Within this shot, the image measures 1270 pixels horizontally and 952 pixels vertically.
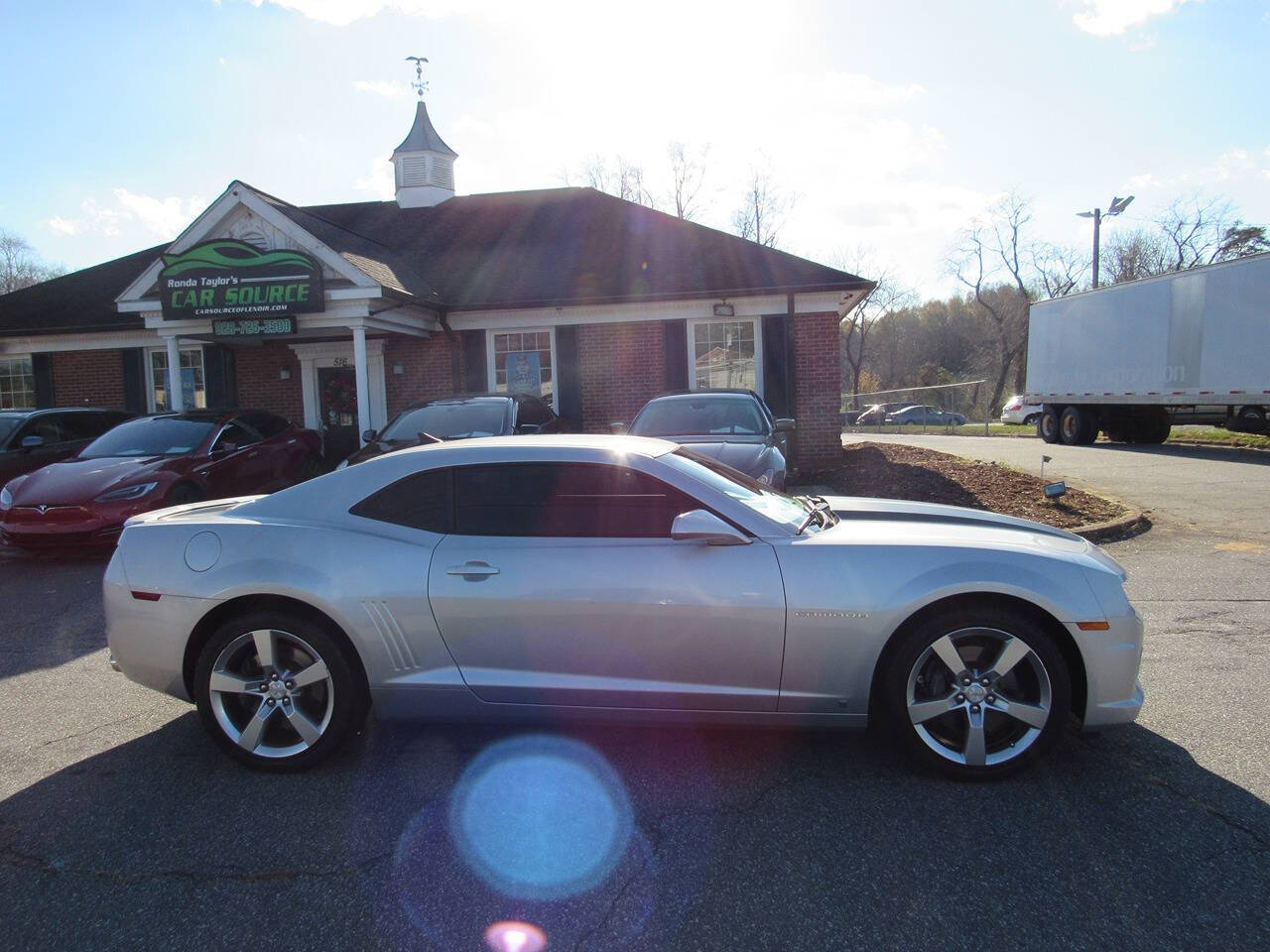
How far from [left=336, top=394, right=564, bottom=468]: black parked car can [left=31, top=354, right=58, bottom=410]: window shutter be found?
9928mm

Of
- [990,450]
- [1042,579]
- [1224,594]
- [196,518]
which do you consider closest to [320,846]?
[196,518]

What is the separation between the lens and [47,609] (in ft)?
21.1

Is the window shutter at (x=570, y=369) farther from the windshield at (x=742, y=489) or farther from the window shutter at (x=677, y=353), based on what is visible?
the windshield at (x=742, y=489)

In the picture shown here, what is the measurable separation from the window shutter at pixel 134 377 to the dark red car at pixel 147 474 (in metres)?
6.50

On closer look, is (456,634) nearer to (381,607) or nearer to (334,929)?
(381,607)

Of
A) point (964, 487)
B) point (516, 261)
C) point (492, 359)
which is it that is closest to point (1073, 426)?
point (964, 487)

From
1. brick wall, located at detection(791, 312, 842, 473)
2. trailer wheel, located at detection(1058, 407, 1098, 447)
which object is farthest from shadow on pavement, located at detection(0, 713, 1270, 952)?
trailer wheel, located at detection(1058, 407, 1098, 447)

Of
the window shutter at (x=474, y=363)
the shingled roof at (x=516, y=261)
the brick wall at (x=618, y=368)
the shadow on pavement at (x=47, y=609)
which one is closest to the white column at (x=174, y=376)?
the shingled roof at (x=516, y=261)

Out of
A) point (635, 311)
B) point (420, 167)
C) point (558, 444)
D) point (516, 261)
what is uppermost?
point (420, 167)

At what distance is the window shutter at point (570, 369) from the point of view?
46.9ft

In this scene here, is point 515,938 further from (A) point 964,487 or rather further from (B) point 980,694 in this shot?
(A) point 964,487

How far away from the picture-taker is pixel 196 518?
374 centimetres

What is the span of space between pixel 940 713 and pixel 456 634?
196 cm

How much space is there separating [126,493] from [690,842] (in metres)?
7.50
